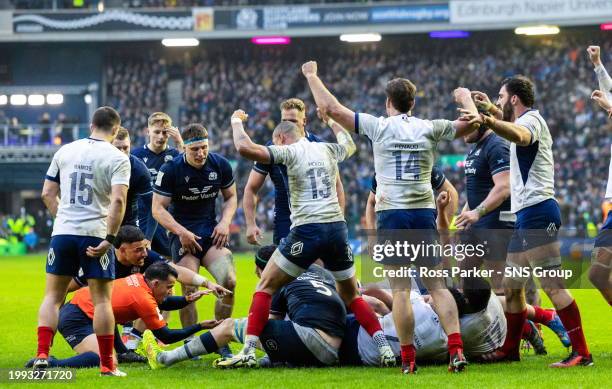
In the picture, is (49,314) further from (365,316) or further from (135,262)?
(365,316)

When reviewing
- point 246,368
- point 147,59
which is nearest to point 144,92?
point 147,59

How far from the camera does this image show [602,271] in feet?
28.1

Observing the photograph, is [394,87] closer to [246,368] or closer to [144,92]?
[246,368]

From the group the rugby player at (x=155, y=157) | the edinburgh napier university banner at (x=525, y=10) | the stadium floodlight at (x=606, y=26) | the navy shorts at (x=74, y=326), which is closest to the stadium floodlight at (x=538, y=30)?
the edinburgh napier university banner at (x=525, y=10)

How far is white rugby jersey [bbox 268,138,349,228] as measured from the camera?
8.17m

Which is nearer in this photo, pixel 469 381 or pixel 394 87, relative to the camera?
pixel 469 381

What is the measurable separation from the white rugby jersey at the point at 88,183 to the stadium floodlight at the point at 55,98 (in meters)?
36.5

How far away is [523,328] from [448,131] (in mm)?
1950

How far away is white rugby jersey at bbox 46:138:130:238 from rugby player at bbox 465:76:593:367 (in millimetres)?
3289

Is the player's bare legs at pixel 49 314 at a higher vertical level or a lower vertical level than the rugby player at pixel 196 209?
lower

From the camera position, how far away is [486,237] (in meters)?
9.88

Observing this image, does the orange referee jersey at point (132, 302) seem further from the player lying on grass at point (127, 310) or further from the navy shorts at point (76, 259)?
the navy shorts at point (76, 259)

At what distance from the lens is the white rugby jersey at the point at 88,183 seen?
8.00 m

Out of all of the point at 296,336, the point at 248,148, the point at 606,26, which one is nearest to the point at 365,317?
the point at 296,336
